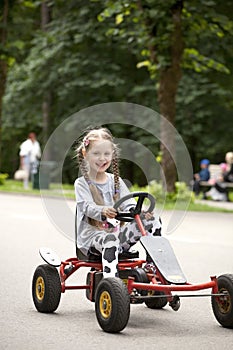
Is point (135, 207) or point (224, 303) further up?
point (135, 207)

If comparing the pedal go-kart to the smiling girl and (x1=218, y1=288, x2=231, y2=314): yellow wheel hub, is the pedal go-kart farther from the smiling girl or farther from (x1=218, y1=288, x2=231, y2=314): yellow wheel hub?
the smiling girl

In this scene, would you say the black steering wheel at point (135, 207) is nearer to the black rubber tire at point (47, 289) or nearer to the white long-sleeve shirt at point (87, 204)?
the white long-sleeve shirt at point (87, 204)

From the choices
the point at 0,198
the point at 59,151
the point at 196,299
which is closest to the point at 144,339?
the point at 196,299

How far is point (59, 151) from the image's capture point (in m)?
39.2

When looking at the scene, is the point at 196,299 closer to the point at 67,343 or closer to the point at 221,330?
the point at 221,330

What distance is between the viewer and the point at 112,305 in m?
6.54

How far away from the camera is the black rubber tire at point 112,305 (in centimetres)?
653

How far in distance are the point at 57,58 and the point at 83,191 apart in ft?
96.0

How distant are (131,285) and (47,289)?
0.77m

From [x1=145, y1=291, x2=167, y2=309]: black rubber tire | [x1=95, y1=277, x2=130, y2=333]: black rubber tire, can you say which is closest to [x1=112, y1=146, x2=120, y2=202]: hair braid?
[x1=145, y1=291, x2=167, y2=309]: black rubber tire

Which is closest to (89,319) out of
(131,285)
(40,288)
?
(40,288)

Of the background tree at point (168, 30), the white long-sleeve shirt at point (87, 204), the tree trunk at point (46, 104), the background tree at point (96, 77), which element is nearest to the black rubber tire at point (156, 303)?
the white long-sleeve shirt at point (87, 204)

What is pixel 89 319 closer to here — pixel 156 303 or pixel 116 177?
pixel 156 303

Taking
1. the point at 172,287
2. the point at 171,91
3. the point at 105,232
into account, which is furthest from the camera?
the point at 171,91
